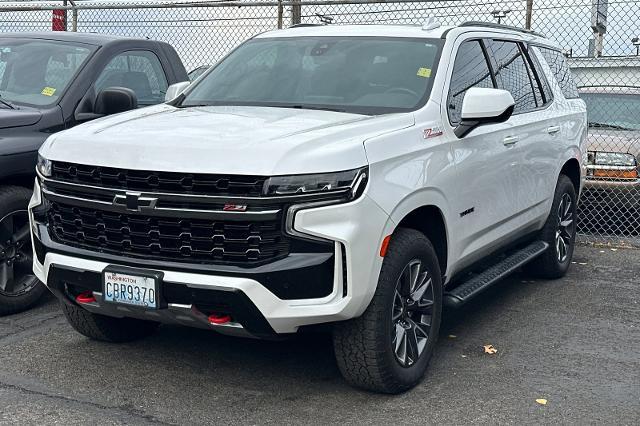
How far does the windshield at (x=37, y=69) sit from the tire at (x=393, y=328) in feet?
10.2

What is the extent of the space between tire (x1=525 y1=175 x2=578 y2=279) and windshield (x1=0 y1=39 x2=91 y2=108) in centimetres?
377

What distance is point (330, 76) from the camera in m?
5.47

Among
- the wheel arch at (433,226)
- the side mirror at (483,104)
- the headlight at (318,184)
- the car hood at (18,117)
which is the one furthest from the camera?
the car hood at (18,117)

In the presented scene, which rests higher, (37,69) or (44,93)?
(37,69)

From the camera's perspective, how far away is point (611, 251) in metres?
8.76

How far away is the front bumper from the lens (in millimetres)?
4027

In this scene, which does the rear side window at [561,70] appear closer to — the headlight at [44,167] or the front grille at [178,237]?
the front grille at [178,237]

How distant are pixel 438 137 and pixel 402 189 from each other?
0.65m

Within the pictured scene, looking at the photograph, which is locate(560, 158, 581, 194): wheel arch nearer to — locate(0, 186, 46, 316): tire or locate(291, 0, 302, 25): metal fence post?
locate(291, 0, 302, 25): metal fence post

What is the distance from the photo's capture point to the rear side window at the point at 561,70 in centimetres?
722

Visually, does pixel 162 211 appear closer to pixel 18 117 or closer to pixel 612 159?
pixel 18 117

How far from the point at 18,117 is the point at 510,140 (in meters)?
3.25

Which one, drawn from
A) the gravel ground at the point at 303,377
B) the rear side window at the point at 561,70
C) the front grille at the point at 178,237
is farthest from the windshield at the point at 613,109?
the front grille at the point at 178,237

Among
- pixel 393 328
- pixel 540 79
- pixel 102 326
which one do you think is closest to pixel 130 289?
pixel 102 326
